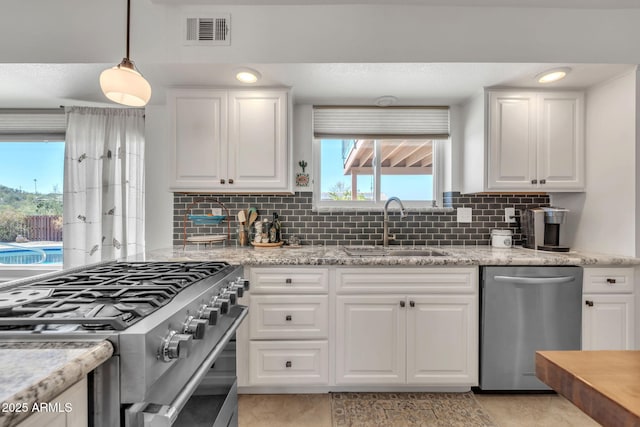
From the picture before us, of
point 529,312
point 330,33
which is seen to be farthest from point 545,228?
point 330,33

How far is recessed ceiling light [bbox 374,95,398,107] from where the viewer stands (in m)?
2.36

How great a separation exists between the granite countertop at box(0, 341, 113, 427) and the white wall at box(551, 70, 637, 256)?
2.81m

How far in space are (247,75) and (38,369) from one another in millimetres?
1894

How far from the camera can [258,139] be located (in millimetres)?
2131

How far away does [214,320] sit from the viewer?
97 centimetres

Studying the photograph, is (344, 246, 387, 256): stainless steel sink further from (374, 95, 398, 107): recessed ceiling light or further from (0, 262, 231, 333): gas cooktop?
(374, 95, 398, 107): recessed ceiling light

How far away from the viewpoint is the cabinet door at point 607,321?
5.94ft

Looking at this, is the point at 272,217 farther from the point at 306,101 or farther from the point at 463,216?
the point at 463,216

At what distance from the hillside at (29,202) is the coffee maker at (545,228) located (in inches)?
162

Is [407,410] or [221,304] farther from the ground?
[221,304]

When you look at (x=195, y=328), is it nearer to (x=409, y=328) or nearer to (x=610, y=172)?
(x=409, y=328)

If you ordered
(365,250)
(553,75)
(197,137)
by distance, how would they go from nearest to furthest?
1. (553,75)
2. (197,137)
3. (365,250)

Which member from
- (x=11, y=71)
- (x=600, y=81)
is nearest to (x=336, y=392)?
(x=600, y=81)

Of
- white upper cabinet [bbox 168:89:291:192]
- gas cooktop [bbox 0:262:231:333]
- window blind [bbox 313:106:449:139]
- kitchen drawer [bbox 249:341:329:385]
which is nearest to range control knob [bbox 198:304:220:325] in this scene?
gas cooktop [bbox 0:262:231:333]
